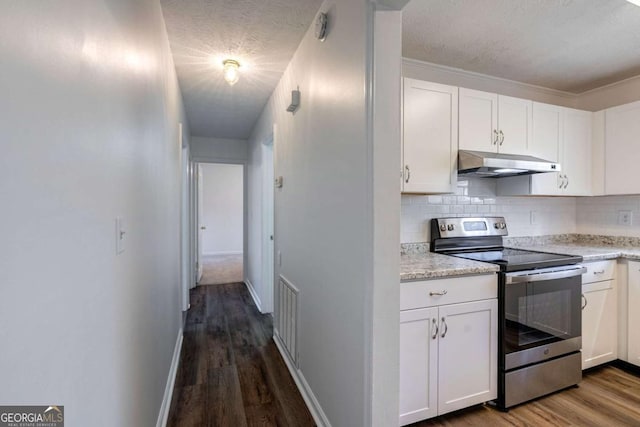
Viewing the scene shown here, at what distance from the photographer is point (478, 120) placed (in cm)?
238

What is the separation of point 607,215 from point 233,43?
370 centimetres

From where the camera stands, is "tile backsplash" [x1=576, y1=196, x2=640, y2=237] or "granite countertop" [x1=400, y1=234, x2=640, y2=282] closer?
"granite countertop" [x1=400, y1=234, x2=640, y2=282]

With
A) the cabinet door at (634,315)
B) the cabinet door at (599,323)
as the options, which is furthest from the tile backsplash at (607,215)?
the cabinet door at (599,323)

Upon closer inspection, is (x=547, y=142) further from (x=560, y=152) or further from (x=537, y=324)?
(x=537, y=324)

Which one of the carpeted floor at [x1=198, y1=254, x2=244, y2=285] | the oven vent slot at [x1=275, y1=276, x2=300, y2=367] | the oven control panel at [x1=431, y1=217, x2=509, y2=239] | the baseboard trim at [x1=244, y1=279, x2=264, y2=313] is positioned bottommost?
the carpeted floor at [x1=198, y1=254, x2=244, y2=285]

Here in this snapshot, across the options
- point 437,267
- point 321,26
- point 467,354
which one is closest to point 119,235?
Result: point 321,26

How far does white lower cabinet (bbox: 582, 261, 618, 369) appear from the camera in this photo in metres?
2.34

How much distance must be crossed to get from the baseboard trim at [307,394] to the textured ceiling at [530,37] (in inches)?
97.1

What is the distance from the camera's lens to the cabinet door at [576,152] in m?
2.77

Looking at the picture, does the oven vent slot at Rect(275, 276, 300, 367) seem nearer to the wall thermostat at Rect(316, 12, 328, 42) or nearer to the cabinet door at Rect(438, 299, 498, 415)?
the cabinet door at Rect(438, 299, 498, 415)

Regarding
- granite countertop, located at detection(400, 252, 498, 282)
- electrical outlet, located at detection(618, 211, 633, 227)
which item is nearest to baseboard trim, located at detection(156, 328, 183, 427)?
granite countertop, located at detection(400, 252, 498, 282)

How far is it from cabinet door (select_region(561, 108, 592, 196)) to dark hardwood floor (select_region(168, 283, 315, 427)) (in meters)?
2.97

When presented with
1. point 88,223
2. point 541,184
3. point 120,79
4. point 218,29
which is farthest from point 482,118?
point 88,223

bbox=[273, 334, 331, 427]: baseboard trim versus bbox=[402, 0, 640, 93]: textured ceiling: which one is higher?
bbox=[402, 0, 640, 93]: textured ceiling
